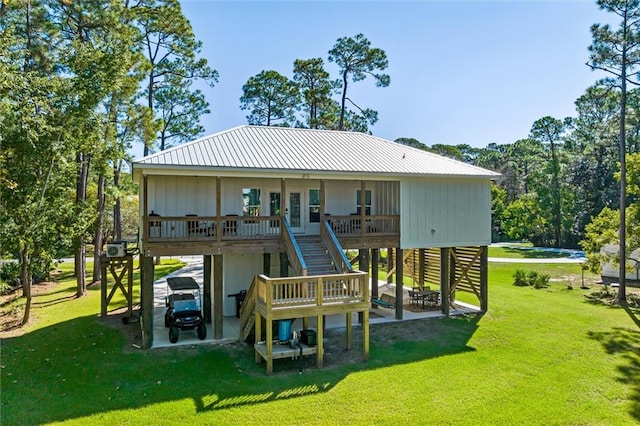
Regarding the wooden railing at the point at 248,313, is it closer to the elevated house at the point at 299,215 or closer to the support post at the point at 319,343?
the elevated house at the point at 299,215

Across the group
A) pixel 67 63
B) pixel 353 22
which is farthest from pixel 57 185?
pixel 353 22

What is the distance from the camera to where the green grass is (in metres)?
8.53

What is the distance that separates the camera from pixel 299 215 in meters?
15.8

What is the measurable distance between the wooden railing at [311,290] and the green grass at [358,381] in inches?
68.3

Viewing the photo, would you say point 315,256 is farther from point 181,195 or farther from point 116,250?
point 116,250

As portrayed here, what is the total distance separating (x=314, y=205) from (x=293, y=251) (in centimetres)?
352

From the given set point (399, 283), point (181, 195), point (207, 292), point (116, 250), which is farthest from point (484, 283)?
point (116, 250)

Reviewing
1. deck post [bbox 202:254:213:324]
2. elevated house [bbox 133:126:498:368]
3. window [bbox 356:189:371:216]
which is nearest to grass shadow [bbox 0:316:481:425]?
elevated house [bbox 133:126:498:368]

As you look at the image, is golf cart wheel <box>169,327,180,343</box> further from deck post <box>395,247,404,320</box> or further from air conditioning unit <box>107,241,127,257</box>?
deck post <box>395,247,404,320</box>

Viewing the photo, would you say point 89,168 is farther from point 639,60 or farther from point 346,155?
point 639,60

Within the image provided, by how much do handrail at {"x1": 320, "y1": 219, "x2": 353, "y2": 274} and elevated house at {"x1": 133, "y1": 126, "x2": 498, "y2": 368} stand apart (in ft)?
0.12

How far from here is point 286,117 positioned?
37.8 m

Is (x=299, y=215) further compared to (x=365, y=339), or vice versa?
(x=299, y=215)

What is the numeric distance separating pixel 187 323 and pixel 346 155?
26.3 feet
